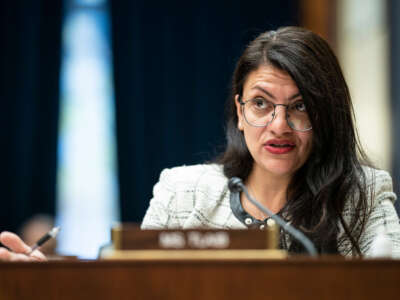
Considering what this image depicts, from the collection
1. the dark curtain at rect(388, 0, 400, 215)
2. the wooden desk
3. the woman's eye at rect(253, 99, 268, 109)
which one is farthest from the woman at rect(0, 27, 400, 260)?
the dark curtain at rect(388, 0, 400, 215)

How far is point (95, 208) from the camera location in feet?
15.7

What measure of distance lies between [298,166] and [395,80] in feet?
5.88

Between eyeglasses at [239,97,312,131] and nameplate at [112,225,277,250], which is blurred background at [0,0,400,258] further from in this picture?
nameplate at [112,225,277,250]

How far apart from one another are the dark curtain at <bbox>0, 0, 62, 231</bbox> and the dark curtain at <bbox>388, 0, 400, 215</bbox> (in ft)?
9.02

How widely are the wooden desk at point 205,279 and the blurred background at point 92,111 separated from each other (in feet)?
12.6

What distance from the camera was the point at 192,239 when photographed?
973mm

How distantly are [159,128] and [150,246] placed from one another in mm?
3888

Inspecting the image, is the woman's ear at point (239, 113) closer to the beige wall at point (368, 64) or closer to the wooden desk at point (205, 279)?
the wooden desk at point (205, 279)

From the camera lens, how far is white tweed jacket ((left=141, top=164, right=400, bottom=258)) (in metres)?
1.71

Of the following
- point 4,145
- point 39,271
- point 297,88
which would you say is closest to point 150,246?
point 39,271

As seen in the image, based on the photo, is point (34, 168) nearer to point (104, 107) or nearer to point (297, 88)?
point (104, 107)

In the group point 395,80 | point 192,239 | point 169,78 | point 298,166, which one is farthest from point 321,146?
point 169,78

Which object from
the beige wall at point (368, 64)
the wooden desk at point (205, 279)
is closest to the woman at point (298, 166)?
the wooden desk at point (205, 279)

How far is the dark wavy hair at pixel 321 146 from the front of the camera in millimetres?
1648
